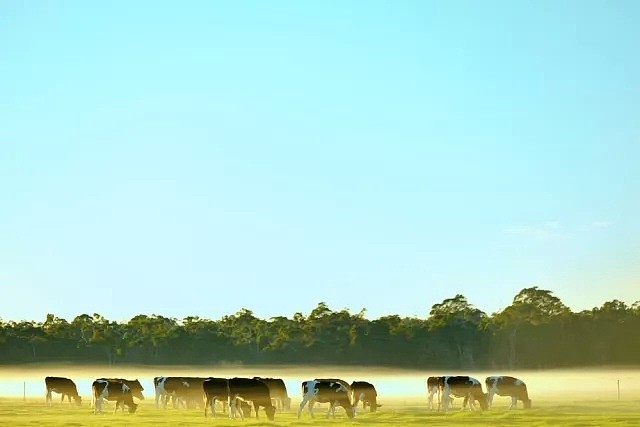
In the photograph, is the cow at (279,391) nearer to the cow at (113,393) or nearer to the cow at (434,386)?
the cow at (113,393)

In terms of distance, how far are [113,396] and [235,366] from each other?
222 feet

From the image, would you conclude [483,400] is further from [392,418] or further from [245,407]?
[245,407]

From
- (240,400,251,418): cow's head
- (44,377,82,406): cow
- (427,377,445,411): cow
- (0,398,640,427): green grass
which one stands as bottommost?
(0,398,640,427): green grass

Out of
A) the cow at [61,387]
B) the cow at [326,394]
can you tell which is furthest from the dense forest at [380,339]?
the cow at [326,394]

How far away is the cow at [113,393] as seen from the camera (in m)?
54.4

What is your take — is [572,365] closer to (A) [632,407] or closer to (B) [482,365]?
(B) [482,365]

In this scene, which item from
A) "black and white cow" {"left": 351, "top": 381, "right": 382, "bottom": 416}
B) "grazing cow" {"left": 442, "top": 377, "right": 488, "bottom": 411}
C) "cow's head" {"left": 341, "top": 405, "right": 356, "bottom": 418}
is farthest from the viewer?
"grazing cow" {"left": 442, "top": 377, "right": 488, "bottom": 411}

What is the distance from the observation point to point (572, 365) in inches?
4469

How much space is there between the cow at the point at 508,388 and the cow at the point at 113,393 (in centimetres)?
1915

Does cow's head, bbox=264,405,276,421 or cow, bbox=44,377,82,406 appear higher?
cow, bbox=44,377,82,406

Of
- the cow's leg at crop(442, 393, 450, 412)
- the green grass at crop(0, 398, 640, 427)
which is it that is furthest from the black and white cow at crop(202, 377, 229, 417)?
the cow's leg at crop(442, 393, 450, 412)

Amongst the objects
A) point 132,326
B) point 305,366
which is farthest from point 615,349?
point 132,326

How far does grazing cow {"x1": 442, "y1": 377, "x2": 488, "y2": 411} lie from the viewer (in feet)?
175

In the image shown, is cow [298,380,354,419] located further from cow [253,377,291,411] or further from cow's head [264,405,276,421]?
cow [253,377,291,411]
